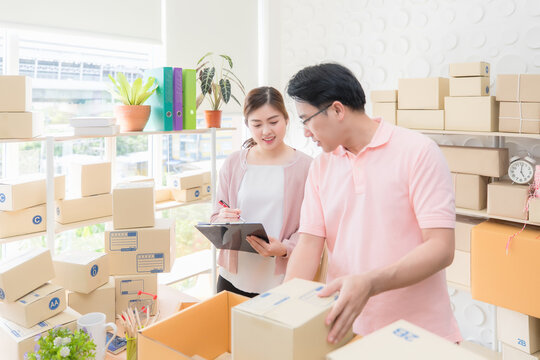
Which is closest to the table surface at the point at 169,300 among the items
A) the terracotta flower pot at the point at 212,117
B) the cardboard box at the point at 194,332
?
the cardboard box at the point at 194,332

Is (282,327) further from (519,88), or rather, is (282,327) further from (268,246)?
(519,88)

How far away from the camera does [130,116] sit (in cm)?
Result: 249

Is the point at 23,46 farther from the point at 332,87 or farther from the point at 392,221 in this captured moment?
the point at 392,221

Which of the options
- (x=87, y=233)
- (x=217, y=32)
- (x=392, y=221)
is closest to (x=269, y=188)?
(x=392, y=221)

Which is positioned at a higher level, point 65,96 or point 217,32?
A: point 217,32

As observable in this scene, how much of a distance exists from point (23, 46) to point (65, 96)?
371 mm

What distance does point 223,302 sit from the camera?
43.7 inches

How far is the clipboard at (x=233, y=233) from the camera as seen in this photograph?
5.32 feet

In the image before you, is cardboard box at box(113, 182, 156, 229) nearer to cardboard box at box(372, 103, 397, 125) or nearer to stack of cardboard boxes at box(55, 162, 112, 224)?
stack of cardboard boxes at box(55, 162, 112, 224)

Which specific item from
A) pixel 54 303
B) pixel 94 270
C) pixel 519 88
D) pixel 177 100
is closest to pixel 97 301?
pixel 94 270

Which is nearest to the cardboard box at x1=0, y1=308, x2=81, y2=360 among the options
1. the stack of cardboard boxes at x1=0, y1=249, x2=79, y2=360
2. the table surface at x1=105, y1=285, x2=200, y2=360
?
the stack of cardboard boxes at x1=0, y1=249, x2=79, y2=360

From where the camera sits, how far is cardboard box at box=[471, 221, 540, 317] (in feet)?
7.22

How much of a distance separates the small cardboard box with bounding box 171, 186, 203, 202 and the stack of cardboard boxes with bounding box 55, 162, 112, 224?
22.5 inches

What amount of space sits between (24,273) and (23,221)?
755mm
